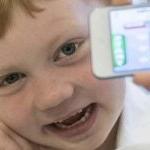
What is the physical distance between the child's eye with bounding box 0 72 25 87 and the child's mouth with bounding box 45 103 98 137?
0.09m

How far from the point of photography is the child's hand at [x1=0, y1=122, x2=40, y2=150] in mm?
907

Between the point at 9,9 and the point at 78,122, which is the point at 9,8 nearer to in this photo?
the point at 9,9

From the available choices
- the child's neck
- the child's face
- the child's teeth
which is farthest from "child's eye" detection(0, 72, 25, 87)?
the child's neck

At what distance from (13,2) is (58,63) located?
4.7 inches

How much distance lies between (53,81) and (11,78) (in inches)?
3.0

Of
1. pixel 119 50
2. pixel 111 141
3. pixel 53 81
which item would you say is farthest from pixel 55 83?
pixel 111 141

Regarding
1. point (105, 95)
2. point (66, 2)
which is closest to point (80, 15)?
point (66, 2)

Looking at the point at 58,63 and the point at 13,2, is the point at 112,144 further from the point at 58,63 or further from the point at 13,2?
the point at 13,2

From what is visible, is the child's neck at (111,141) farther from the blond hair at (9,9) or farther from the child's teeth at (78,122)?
the blond hair at (9,9)

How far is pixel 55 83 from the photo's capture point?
79 centimetres

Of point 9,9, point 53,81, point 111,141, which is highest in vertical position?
point 9,9

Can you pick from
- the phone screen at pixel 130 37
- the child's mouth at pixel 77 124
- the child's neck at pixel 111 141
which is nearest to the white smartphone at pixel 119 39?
the phone screen at pixel 130 37

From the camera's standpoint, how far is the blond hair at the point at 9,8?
74 centimetres

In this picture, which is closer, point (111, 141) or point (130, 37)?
point (130, 37)
